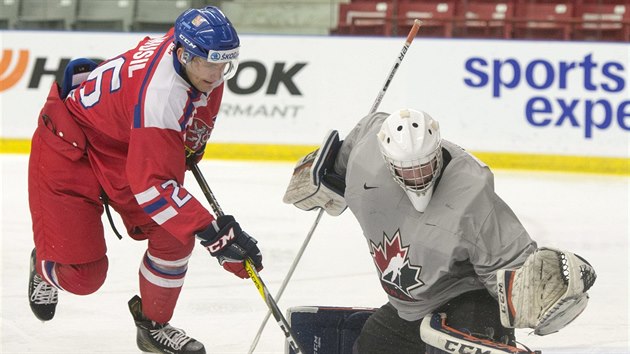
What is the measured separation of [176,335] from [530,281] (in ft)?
4.29

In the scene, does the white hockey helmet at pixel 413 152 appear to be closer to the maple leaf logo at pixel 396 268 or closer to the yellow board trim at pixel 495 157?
the maple leaf logo at pixel 396 268

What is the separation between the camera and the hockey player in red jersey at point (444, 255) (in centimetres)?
227

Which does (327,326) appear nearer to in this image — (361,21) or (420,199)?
(420,199)

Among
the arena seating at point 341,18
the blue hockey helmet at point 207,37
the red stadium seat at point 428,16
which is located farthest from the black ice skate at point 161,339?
the red stadium seat at point 428,16

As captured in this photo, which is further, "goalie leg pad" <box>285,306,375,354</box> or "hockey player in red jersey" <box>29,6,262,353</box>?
"goalie leg pad" <box>285,306,375,354</box>

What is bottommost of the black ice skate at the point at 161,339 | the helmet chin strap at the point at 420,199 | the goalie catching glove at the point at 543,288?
the black ice skate at the point at 161,339

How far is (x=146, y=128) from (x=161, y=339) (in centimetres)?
79

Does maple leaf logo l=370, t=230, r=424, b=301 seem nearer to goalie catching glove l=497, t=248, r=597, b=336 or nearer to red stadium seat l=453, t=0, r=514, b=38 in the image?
goalie catching glove l=497, t=248, r=597, b=336

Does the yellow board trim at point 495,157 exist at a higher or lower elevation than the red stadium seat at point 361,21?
lower

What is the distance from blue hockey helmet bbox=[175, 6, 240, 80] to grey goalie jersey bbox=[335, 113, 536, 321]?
1.37 feet

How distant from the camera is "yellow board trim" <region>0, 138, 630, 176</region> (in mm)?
6746

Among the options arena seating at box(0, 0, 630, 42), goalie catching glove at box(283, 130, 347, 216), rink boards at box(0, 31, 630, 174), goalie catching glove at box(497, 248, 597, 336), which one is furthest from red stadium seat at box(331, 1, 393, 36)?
goalie catching glove at box(497, 248, 597, 336)

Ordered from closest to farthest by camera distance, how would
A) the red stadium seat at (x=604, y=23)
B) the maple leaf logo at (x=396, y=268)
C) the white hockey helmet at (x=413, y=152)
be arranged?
the white hockey helmet at (x=413, y=152) < the maple leaf logo at (x=396, y=268) < the red stadium seat at (x=604, y=23)

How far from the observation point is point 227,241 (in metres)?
2.70
